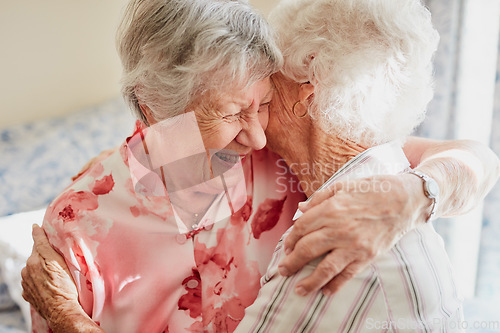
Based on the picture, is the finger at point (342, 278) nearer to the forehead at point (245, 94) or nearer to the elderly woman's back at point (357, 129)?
the elderly woman's back at point (357, 129)

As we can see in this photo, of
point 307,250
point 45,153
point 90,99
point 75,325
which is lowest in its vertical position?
point 75,325

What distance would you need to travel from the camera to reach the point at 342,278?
0.83 m

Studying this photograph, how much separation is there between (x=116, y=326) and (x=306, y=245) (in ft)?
2.14

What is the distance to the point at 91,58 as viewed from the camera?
2037 millimetres

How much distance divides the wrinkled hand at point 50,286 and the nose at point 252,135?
1.83 feet

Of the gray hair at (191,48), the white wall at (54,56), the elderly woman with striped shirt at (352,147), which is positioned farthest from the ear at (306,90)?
the white wall at (54,56)

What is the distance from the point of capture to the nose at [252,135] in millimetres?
1103

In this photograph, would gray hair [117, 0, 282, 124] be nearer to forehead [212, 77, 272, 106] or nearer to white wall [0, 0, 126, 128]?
forehead [212, 77, 272, 106]

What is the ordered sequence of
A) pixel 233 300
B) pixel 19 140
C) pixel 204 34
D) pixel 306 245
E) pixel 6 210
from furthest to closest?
pixel 19 140 → pixel 6 210 → pixel 233 300 → pixel 204 34 → pixel 306 245

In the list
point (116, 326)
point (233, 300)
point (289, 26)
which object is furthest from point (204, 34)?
point (116, 326)

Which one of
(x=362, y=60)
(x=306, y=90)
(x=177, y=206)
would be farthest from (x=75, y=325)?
(x=362, y=60)

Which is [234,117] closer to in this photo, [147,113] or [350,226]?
[147,113]

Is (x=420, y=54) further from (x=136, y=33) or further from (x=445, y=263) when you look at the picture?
(x=136, y=33)

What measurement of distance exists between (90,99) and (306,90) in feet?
4.31
